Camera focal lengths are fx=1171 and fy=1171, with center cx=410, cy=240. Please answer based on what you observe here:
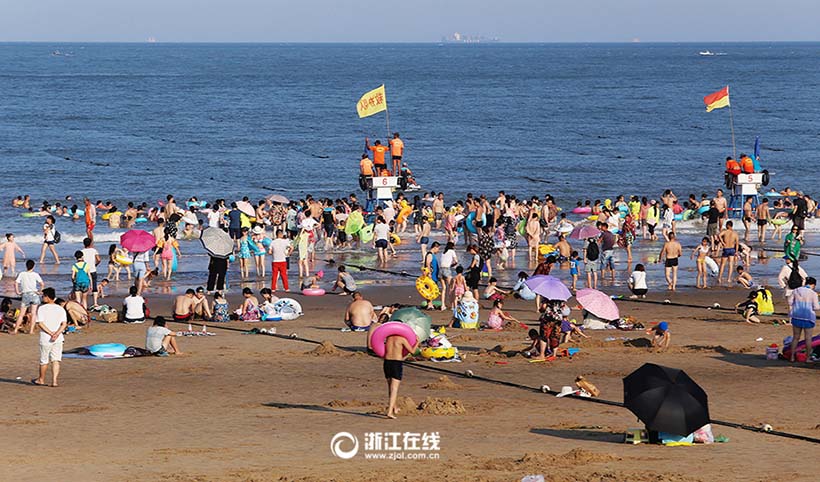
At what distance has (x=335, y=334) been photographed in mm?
19812

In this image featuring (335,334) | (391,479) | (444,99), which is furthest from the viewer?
(444,99)

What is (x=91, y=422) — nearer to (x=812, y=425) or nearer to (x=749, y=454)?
(x=749, y=454)

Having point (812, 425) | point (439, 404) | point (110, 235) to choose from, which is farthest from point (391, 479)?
point (110, 235)

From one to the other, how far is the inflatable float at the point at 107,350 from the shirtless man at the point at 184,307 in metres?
2.72

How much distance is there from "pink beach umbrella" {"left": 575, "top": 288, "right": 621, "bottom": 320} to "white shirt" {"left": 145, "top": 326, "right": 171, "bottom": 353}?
22.2 feet

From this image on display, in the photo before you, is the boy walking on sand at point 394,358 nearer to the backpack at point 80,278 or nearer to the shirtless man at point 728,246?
the backpack at point 80,278

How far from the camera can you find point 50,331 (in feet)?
50.7

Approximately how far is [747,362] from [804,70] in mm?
161147

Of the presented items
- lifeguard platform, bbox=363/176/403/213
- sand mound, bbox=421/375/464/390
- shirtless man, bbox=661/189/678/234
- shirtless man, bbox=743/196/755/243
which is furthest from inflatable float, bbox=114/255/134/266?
shirtless man, bbox=743/196/755/243

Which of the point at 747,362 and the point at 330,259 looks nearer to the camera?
the point at 747,362

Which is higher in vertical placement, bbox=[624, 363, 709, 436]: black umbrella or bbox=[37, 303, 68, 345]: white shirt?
bbox=[37, 303, 68, 345]: white shirt
